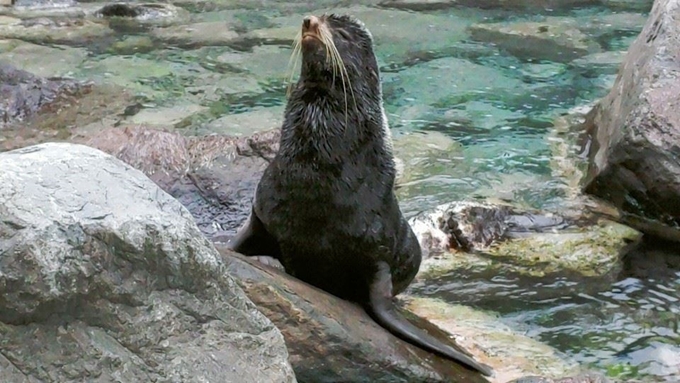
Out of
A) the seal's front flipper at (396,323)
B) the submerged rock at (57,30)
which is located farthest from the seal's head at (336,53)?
the submerged rock at (57,30)

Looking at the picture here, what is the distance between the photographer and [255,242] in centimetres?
461

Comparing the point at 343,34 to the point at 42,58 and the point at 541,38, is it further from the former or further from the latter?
the point at 541,38

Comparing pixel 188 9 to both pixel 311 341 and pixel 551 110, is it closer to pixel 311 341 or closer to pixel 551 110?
pixel 551 110

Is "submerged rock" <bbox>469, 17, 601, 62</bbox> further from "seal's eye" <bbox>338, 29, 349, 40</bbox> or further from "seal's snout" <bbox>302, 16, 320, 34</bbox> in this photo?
"seal's snout" <bbox>302, 16, 320, 34</bbox>

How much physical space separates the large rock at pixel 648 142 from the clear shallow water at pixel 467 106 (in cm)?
37

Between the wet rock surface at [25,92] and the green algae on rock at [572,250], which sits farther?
the wet rock surface at [25,92]

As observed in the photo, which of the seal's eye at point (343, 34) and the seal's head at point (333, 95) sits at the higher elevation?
the seal's eye at point (343, 34)

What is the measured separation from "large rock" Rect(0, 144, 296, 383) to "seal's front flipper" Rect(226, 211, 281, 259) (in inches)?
64.4

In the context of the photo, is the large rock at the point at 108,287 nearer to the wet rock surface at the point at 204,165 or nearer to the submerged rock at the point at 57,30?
the wet rock surface at the point at 204,165

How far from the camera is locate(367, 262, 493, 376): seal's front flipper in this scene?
13.5 feet

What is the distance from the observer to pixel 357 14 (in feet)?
41.6

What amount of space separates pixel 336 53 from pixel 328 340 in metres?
1.31

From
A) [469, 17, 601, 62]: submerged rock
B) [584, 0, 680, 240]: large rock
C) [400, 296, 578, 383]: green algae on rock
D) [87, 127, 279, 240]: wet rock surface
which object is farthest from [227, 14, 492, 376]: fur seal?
[469, 17, 601, 62]: submerged rock

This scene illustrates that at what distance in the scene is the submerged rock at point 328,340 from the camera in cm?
364
